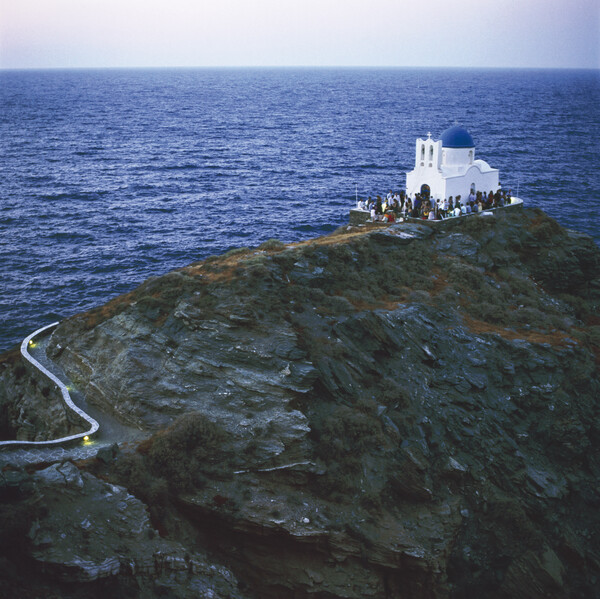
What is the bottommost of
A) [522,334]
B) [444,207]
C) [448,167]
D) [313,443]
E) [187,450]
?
[313,443]

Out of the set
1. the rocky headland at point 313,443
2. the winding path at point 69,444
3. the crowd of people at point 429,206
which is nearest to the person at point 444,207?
the crowd of people at point 429,206

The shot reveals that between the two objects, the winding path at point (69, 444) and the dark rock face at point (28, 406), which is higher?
the winding path at point (69, 444)

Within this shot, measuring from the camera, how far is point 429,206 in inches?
1859

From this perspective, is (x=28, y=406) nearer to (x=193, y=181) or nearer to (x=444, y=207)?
(x=444, y=207)

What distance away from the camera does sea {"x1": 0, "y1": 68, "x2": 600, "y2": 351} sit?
56.8 m

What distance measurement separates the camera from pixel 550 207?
233 feet

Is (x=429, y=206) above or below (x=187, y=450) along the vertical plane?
above

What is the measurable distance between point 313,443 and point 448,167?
28953 mm

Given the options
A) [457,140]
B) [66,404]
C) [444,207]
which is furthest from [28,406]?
[457,140]

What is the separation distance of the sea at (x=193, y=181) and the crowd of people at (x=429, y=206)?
583 inches

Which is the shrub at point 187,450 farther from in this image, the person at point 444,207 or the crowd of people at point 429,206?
the person at point 444,207

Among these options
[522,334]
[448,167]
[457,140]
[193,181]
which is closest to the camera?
[522,334]

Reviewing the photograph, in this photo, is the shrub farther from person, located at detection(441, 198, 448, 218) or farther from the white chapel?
the white chapel

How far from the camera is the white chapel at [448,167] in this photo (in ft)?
160
